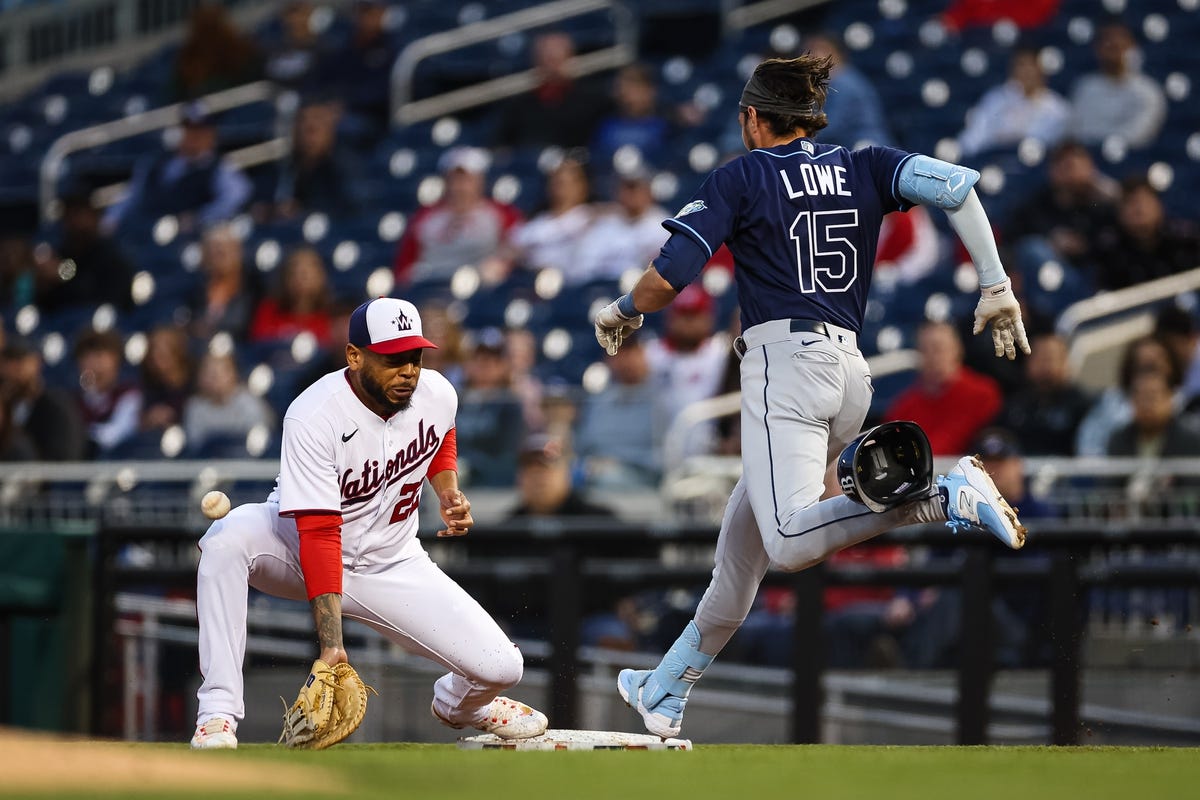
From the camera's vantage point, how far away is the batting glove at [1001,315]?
5.09 meters

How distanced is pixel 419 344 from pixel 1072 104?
22.4 feet

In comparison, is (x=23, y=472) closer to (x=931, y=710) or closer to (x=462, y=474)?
(x=462, y=474)

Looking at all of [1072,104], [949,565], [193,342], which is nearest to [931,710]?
[949,565]

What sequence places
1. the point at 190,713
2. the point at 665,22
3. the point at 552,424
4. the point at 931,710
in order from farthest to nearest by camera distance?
the point at 665,22
the point at 552,424
the point at 190,713
the point at 931,710

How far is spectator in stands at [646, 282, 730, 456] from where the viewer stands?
9.39 meters

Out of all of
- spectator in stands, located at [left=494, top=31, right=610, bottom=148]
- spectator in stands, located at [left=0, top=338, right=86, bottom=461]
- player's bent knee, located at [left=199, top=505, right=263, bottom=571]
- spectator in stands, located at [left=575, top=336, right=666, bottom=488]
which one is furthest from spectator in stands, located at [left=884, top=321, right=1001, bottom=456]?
spectator in stands, located at [left=0, top=338, right=86, bottom=461]

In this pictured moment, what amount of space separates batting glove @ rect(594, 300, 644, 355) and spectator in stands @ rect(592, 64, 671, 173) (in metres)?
6.69

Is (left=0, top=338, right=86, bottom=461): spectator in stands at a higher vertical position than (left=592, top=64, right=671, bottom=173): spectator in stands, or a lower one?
lower

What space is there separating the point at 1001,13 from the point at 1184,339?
13.9 feet

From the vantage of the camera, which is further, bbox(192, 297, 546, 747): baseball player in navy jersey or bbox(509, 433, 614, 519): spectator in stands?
bbox(509, 433, 614, 519): spectator in stands

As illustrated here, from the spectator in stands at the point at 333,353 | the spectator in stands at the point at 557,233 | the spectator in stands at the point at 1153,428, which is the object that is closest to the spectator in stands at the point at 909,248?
the spectator in stands at the point at 557,233

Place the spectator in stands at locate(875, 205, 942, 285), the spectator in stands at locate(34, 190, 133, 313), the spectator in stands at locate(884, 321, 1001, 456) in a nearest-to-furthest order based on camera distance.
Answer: the spectator in stands at locate(884, 321, 1001, 456) → the spectator in stands at locate(875, 205, 942, 285) → the spectator in stands at locate(34, 190, 133, 313)

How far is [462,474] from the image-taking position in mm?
9219

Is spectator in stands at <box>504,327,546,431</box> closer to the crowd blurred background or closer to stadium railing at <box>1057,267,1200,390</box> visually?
the crowd blurred background
